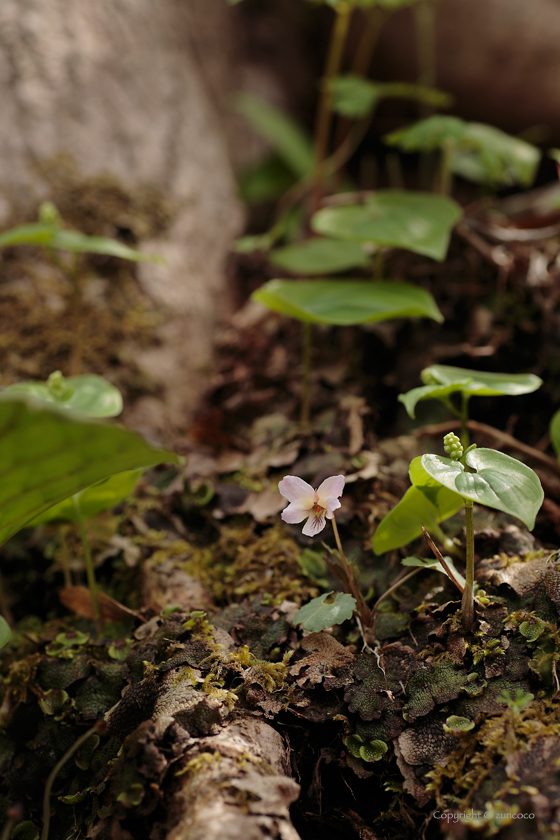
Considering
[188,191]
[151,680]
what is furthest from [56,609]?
[188,191]

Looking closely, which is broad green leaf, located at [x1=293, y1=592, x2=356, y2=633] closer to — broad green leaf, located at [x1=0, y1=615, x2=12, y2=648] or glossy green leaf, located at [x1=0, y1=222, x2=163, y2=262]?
broad green leaf, located at [x1=0, y1=615, x2=12, y2=648]

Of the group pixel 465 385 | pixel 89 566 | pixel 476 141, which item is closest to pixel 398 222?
pixel 476 141

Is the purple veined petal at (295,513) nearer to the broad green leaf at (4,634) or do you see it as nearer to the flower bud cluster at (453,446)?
the flower bud cluster at (453,446)

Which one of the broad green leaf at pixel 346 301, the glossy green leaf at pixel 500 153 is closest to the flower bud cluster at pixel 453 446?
the broad green leaf at pixel 346 301

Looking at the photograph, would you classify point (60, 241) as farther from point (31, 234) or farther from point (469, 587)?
point (469, 587)

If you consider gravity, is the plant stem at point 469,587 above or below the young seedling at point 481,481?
below

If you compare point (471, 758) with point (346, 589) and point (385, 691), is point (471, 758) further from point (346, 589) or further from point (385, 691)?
point (346, 589)
